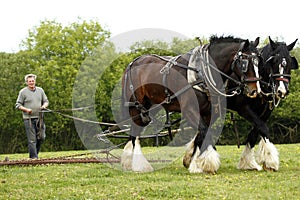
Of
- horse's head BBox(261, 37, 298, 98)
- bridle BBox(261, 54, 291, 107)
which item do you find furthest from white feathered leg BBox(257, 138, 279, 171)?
horse's head BBox(261, 37, 298, 98)

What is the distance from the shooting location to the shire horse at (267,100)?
8141mm

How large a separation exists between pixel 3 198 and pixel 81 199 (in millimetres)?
977

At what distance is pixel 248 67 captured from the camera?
26.2 feet

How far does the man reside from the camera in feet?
35.7

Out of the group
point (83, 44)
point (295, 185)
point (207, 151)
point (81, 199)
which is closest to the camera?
point (81, 199)

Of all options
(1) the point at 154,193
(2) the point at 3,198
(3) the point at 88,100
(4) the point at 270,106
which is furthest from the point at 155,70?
(3) the point at 88,100

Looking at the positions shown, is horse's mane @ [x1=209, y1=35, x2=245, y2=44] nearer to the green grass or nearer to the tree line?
the green grass

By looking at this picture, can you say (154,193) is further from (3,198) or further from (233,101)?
(233,101)

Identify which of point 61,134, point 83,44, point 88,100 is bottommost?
point 61,134

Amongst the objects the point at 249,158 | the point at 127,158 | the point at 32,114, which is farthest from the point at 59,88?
the point at 249,158

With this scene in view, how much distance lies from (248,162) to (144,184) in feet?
8.25

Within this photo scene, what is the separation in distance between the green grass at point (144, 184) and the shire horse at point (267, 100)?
0.31 metres

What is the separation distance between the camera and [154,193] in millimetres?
6301

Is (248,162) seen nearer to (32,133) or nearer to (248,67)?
(248,67)
